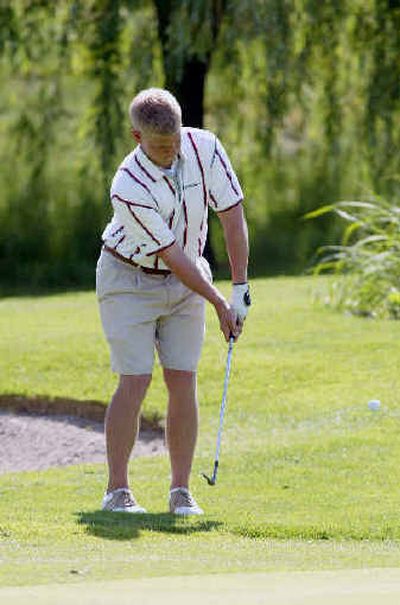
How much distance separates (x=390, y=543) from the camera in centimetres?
605

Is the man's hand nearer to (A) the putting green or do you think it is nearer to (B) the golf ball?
(A) the putting green

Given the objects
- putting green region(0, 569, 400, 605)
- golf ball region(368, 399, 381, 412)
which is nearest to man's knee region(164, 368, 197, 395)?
putting green region(0, 569, 400, 605)

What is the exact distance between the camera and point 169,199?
6.39 metres

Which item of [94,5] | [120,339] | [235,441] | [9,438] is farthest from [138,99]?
[94,5]

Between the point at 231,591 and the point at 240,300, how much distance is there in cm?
253

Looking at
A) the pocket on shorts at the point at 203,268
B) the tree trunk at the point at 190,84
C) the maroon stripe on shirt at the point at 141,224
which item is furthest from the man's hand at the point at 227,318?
the tree trunk at the point at 190,84

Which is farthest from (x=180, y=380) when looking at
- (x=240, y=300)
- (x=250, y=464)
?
(x=250, y=464)

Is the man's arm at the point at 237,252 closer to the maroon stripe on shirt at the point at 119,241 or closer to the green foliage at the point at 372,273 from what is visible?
the maroon stripe on shirt at the point at 119,241

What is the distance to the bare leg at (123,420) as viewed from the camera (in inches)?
263

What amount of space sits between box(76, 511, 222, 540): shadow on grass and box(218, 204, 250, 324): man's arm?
0.88 m

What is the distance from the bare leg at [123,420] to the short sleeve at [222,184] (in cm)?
81

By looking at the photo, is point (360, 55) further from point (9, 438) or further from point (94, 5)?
point (9, 438)

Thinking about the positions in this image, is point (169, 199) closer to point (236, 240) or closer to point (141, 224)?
point (141, 224)

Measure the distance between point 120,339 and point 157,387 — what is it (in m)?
4.01
